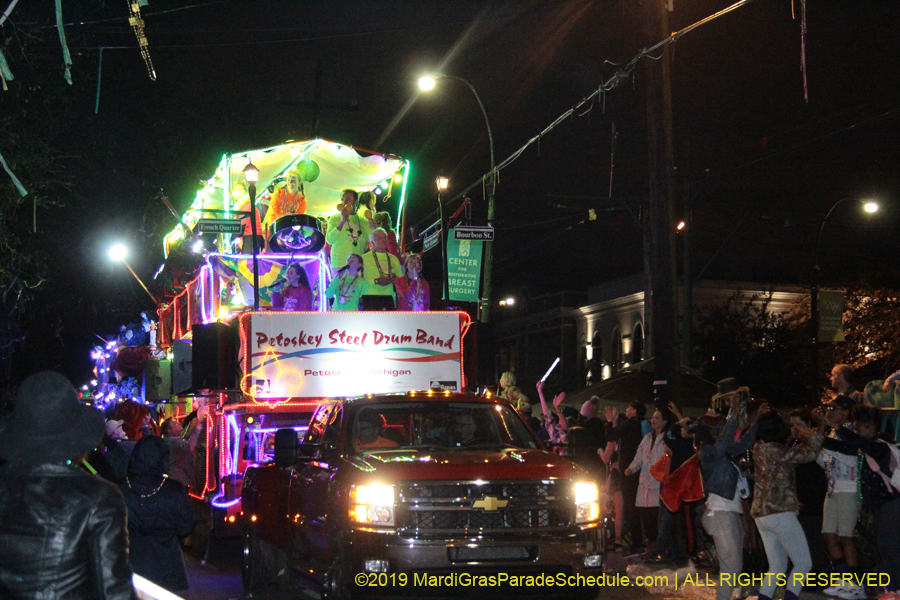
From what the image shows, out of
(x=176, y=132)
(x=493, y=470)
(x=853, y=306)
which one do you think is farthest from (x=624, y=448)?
(x=853, y=306)

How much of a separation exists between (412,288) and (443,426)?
5.52 metres

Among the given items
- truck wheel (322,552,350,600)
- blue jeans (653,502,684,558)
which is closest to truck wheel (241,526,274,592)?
truck wheel (322,552,350,600)

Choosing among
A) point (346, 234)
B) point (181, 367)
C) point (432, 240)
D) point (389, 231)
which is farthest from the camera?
point (432, 240)

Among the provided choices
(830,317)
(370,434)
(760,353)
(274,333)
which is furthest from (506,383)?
(760,353)

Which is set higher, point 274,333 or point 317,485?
point 274,333

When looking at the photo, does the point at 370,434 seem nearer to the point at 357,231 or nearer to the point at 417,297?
the point at 417,297

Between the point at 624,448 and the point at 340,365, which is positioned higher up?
the point at 340,365

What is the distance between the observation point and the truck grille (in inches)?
277

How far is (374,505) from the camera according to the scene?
7.06m

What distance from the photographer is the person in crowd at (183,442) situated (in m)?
8.01

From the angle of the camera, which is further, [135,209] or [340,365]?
[135,209]

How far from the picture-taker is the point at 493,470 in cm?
724

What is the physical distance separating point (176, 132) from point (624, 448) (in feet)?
52.2

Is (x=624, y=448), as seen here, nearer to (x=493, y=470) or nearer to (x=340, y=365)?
(x=340, y=365)
